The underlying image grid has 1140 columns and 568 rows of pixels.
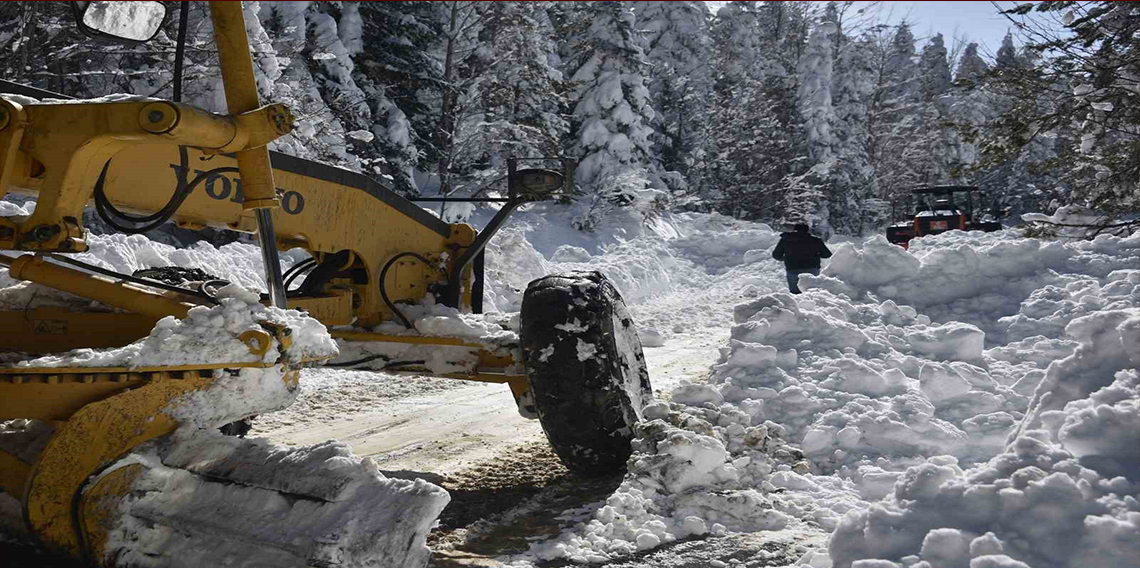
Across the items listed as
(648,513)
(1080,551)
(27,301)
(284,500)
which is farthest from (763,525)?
(27,301)

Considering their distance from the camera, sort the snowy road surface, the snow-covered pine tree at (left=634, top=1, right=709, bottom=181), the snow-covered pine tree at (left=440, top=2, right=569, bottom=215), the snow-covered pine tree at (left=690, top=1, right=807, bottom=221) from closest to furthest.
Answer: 1. the snowy road surface
2. the snow-covered pine tree at (left=440, top=2, right=569, bottom=215)
3. the snow-covered pine tree at (left=634, top=1, right=709, bottom=181)
4. the snow-covered pine tree at (left=690, top=1, right=807, bottom=221)

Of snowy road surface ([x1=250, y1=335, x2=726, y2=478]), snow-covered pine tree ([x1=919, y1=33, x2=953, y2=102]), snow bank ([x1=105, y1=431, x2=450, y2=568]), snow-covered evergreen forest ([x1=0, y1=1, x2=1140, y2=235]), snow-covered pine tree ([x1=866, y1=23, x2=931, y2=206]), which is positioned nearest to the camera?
snow bank ([x1=105, y1=431, x2=450, y2=568])

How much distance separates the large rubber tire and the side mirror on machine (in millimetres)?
2120

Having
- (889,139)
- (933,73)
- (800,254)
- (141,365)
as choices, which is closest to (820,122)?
(889,139)

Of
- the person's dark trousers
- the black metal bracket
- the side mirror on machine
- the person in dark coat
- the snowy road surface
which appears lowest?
the snowy road surface

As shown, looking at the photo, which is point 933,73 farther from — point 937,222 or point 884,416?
point 884,416

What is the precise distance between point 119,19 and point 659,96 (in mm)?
33862

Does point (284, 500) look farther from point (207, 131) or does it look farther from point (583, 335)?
point (583, 335)

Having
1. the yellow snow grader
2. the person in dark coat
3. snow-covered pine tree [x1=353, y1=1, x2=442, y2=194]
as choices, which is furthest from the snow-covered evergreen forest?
the yellow snow grader

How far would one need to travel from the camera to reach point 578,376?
4328 mm

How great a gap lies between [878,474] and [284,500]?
3.08 metres

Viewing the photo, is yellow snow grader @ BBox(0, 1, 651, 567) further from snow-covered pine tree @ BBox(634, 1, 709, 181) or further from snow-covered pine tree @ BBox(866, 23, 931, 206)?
snow-covered pine tree @ BBox(866, 23, 931, 206)

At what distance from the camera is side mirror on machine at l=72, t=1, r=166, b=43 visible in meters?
2.84

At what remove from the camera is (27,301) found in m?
3.62
